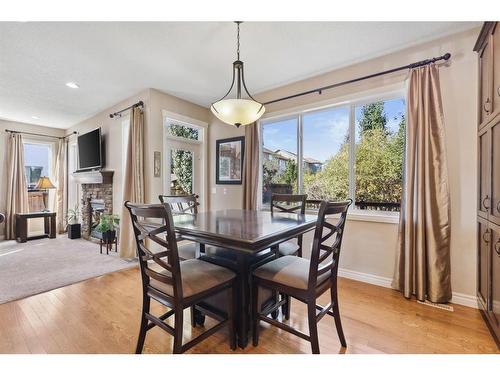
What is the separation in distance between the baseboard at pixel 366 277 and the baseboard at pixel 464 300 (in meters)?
0.54

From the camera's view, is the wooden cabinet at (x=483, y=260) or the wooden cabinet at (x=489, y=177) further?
the wooden cabinet at (x=483, y=260)

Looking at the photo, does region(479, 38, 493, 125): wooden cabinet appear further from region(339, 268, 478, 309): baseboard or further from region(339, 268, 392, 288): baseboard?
region(339, 268, 392, 288): baseboard

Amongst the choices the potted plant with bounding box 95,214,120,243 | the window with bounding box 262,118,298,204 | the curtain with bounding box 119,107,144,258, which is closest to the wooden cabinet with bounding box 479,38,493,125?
the window with bounding box 262,118,298,204

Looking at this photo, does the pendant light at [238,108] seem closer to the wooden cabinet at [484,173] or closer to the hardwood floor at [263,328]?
the hardwood floor at [263,328]

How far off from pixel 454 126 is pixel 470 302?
5.44 ft

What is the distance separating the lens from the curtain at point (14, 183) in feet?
16.0

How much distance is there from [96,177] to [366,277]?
4743 mm

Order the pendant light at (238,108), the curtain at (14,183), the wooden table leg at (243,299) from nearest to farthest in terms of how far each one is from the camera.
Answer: the wooden table leg at (243,299)
the pendant light at (238,108)
the curtain at (14,183)

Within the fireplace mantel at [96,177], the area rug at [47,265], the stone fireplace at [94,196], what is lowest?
the area rug at [47,265]

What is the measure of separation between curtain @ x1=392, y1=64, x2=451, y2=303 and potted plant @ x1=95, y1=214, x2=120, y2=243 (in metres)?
4.13

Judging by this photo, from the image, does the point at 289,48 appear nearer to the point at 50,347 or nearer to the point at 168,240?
the point at 168,240

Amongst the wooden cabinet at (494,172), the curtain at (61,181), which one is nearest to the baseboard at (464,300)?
the wooden cabinet at (494,172)

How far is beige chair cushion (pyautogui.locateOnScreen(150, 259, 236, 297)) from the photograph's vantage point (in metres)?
1.38
